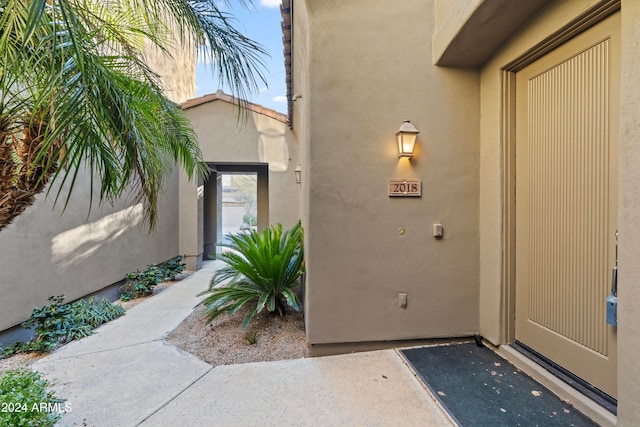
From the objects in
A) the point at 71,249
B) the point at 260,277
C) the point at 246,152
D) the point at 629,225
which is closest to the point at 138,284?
the point at 71,249

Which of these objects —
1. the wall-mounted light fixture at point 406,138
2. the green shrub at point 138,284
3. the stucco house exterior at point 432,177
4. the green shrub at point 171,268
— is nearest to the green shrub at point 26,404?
the stucco house exterior at point 432,177

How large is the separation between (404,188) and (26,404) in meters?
3.19

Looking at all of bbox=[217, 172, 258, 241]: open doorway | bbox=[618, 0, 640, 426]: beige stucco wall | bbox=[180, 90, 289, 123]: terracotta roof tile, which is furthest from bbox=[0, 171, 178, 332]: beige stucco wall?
bbox=[217, 172, 258, 241]: open doorway

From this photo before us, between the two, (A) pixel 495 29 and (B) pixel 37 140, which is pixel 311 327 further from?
(A) pixel 495 29

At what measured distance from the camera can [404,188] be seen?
112 inches

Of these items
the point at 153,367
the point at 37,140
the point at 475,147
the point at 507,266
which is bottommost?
the point at 153,367

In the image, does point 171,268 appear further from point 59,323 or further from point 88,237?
point 59,323

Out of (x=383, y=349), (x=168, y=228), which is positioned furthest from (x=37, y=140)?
(x=168, y=228)

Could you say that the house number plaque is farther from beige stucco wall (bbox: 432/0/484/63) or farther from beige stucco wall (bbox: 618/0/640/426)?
beige stucco wall (bbox: 618/0/640/426)

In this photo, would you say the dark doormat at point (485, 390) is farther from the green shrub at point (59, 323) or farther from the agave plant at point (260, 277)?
the green shrub at point (59, 323)

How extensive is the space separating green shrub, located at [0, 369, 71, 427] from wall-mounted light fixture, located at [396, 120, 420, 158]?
10.8 ft

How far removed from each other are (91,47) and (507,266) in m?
3.64

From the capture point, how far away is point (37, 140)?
1799 mm

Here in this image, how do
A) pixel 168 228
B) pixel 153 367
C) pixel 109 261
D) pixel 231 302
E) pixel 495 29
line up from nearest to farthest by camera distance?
pixel 495 29 → pixel 153 367 → pixel 231 302 → pixel 109 261 → pixel 168 228
